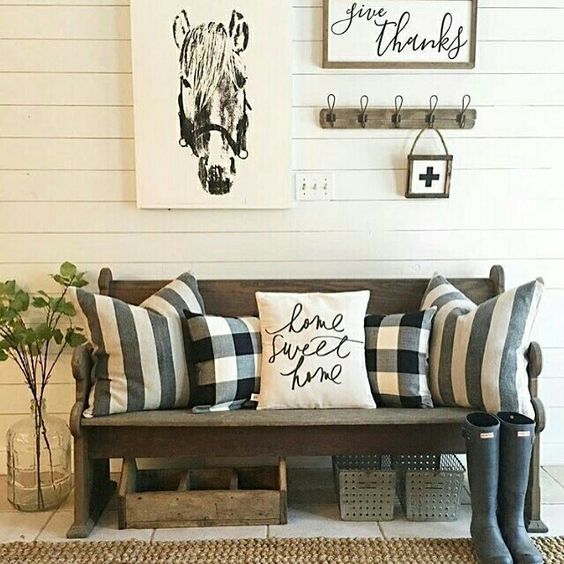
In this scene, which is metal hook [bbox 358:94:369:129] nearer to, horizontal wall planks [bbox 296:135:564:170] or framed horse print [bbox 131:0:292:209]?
horizontal wall planks [bbox 296:135:564:170]

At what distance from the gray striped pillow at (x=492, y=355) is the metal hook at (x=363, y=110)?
0.83m

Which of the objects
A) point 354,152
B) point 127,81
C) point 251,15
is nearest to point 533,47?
point 354,152

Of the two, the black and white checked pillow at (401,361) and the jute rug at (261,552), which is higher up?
the black and white checked pillow at (401,361)

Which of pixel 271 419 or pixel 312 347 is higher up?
pixel 312 347

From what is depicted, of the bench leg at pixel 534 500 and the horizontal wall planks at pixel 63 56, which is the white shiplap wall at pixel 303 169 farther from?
the bench leg at pixel 534 500

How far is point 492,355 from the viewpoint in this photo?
89.7 inches

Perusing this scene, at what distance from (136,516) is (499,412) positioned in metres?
1.20

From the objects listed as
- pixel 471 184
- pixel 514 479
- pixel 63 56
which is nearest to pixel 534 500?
pixel 514 479

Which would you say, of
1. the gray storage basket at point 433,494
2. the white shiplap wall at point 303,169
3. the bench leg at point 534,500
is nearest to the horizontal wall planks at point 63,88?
the white shiplap wall at point 303,169

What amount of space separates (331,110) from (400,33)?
15.0 inches

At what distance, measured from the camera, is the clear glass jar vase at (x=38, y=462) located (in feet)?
8.20

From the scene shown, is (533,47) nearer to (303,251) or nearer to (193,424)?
(303,251)

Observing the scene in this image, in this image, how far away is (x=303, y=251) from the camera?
281 cm

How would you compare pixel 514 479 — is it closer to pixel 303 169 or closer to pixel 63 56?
Result: pixel 303 169
